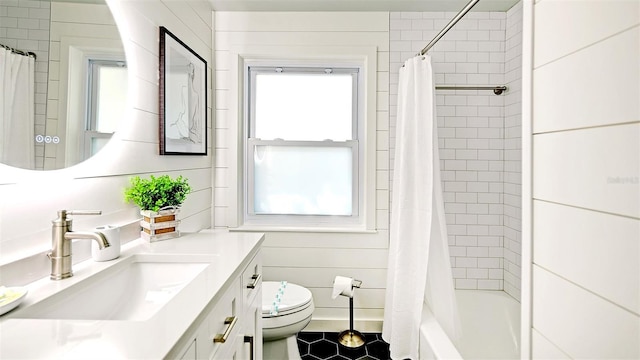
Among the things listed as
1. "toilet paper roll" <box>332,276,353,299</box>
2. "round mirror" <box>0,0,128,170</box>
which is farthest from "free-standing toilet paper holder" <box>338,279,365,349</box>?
"round mirror" <box>0,0,128,170</box>

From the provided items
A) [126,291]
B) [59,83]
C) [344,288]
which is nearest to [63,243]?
[126,291]

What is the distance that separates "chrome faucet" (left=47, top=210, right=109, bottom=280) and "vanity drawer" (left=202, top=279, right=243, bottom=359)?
39 cm

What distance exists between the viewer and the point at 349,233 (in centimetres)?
263

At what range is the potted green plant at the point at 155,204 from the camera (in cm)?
154

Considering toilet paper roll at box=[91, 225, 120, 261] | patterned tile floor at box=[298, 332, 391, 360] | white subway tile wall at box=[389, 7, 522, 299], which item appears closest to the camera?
toilet paper roll at box=[91, 225, 120, 261]

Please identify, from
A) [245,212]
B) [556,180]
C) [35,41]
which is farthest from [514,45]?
[35,41]

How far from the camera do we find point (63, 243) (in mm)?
1070

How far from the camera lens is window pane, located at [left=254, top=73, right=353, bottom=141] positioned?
2.75m

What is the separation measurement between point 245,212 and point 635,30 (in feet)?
8.16

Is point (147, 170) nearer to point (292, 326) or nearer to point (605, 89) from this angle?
point (292, 326)

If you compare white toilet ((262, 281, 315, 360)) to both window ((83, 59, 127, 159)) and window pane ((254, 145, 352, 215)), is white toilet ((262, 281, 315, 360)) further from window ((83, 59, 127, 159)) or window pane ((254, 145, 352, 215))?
window ((83, 59, 127, 159))

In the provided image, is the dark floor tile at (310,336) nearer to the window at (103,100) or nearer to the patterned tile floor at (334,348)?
the patterned tile floor at (334,348)

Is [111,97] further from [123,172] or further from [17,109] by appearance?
[17,109]

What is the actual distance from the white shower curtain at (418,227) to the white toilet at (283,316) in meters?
0.57
